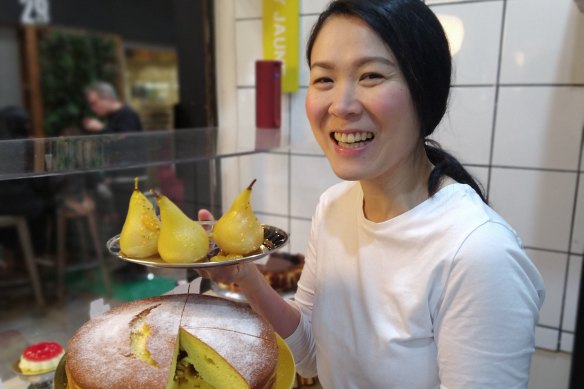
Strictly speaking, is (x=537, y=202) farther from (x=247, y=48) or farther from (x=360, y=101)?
(x=247, y=48)

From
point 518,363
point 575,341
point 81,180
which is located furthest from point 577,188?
point 81,180

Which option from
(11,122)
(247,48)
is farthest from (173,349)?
(11,122)

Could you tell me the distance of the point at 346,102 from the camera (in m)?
0.70

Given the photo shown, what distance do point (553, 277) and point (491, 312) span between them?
0.81 m

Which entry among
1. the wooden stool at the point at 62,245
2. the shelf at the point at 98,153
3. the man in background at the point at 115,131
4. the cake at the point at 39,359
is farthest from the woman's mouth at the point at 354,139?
the wooden stool at the point at 62,245

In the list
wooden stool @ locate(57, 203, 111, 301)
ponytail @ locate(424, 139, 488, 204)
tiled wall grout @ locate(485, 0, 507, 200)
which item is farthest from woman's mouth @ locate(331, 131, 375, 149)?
wooden stool @ locate(57, 203, 111, 301)

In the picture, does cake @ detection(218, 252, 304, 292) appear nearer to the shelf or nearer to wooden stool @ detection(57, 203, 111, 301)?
the shelf

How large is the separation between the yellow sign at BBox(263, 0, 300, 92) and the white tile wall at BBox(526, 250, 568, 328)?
962 millimetres

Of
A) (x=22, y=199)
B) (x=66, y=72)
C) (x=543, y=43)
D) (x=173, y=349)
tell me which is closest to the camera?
(x=173, y=349)

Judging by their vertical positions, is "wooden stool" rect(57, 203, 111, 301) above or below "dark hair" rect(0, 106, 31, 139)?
below

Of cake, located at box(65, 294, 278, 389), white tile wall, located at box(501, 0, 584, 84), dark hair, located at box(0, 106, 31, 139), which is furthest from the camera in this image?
dark hair, located at box(0, 106, 31, 139)

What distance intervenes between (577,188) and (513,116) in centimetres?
26

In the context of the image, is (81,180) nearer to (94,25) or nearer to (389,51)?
(94,25)

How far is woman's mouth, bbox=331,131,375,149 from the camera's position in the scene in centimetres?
72
